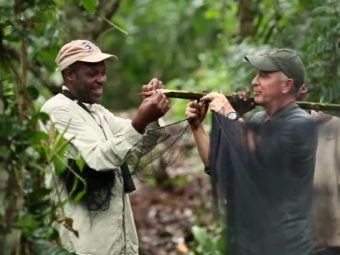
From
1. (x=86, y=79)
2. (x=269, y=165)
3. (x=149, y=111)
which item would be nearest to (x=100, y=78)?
(x=86, y=79)

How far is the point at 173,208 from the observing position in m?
10.2

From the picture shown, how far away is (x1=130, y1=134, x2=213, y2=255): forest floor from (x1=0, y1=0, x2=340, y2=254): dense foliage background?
94 centimetres

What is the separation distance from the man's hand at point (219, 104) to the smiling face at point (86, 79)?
63cm

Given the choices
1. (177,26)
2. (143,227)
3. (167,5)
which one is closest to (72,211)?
(143,227)

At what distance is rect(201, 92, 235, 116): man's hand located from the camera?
4477 millimetres

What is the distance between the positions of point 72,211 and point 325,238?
4.73 ft

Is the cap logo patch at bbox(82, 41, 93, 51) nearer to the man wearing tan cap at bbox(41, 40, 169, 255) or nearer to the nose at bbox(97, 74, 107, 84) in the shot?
the man wearing tan cap at bbox(41, 40, 169, 255)

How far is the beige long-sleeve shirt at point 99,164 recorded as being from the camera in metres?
4.28

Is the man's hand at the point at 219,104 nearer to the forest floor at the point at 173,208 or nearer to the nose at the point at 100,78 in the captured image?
the nose at the point at 100,78

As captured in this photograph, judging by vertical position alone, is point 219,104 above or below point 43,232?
above

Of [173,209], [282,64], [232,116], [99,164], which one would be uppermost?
[282,64]

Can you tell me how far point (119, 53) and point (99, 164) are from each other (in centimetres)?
1125

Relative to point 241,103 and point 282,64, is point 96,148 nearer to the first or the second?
point 241,103

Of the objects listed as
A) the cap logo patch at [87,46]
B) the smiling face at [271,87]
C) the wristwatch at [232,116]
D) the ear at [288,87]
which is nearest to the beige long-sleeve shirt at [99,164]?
the cap logo patch at [87,46]
